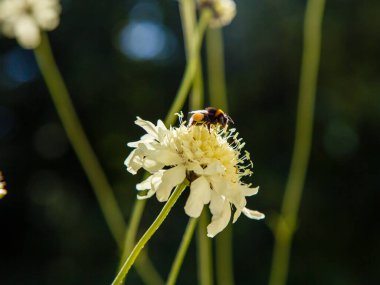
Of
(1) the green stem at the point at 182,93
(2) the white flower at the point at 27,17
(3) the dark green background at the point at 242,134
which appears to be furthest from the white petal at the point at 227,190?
(3) the dark green background at the point at 242,134

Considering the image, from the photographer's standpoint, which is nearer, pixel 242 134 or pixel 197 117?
pixel 197 117

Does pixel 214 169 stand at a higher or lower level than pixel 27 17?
lower

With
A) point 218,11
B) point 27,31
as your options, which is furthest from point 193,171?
point 27,31

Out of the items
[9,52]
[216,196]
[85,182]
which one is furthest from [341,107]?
[216,196]

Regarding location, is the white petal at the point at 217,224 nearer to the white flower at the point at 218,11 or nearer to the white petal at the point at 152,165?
the white petal at the point at 152,165

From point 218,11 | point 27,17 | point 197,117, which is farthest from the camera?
point 27,17

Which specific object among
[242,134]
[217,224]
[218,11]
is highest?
[218,11]

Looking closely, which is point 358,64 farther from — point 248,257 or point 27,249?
point 27,249

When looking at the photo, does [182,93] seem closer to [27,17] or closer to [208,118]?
[208,118]
